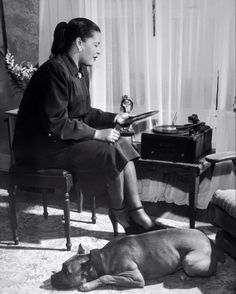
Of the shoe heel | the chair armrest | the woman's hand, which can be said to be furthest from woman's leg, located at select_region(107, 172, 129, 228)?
the chair armrest

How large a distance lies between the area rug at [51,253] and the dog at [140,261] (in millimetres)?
49

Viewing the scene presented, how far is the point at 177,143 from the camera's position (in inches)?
100

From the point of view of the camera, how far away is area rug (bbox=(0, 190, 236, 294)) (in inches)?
83.5

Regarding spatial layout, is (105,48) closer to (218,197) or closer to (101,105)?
(101,105)

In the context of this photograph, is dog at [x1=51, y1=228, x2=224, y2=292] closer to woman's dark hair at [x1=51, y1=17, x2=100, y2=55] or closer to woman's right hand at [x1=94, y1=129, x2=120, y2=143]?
woman's right hand at [x1=94, y1=129, x2=120, y2=143]

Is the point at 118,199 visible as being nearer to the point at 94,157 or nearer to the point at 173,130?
the point at 94,157

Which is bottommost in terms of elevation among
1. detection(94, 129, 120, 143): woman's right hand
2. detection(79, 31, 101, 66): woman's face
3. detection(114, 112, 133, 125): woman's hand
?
detection(94, 129, 120, 143): woman's right hand

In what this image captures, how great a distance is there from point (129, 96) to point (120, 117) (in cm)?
38

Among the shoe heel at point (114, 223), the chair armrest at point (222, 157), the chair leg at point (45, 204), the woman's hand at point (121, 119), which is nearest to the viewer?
the chair armrest at point (222, 157)

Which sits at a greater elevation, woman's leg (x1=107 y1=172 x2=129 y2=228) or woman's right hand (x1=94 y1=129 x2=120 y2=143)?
woman's right hand (x1=94 y1=129 x2=120 y2=143)

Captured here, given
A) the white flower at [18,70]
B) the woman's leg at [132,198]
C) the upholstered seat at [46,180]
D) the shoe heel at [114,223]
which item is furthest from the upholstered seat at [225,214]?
the white flower at [18,70]

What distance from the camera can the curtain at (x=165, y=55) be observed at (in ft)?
8.59

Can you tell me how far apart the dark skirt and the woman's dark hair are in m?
0.60

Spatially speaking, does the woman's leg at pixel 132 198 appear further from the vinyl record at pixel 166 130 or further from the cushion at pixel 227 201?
the cushion at pixel 227 201
